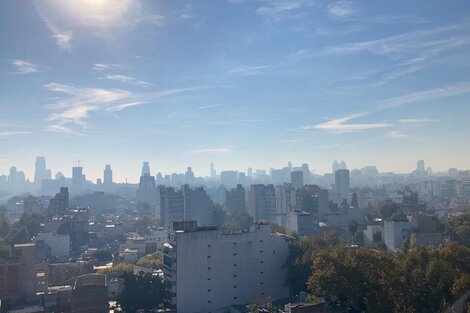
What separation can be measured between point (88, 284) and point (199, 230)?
395cm

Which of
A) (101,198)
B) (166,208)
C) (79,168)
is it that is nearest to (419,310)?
(166,208)

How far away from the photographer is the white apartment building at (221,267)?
13.9 m

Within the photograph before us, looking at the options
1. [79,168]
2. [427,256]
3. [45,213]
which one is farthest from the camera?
[79,168]

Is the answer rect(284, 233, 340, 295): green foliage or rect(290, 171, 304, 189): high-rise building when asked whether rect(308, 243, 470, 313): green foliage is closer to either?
rect(284, 233, 340, 295): green foliage

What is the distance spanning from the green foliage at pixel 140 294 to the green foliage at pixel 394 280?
5007 millimetres

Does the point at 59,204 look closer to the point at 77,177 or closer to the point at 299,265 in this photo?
the point at 299,265

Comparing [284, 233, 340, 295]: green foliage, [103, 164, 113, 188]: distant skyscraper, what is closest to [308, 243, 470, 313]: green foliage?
[284, 233, 340, 295]: green foliage

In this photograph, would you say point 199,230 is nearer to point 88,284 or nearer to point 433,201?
point 88,284

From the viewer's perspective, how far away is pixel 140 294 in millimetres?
13781

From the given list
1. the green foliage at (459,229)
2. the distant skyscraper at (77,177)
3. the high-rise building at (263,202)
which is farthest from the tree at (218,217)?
the distant skyscraper at (77,177)

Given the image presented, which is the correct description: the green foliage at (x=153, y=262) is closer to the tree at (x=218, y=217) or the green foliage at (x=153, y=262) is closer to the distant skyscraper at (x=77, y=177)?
the tree at (x=218, y=217)

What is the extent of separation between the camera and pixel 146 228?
35156 millimetres

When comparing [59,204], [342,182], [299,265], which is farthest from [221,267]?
[342,182]

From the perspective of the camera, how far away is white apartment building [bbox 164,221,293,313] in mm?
13891
